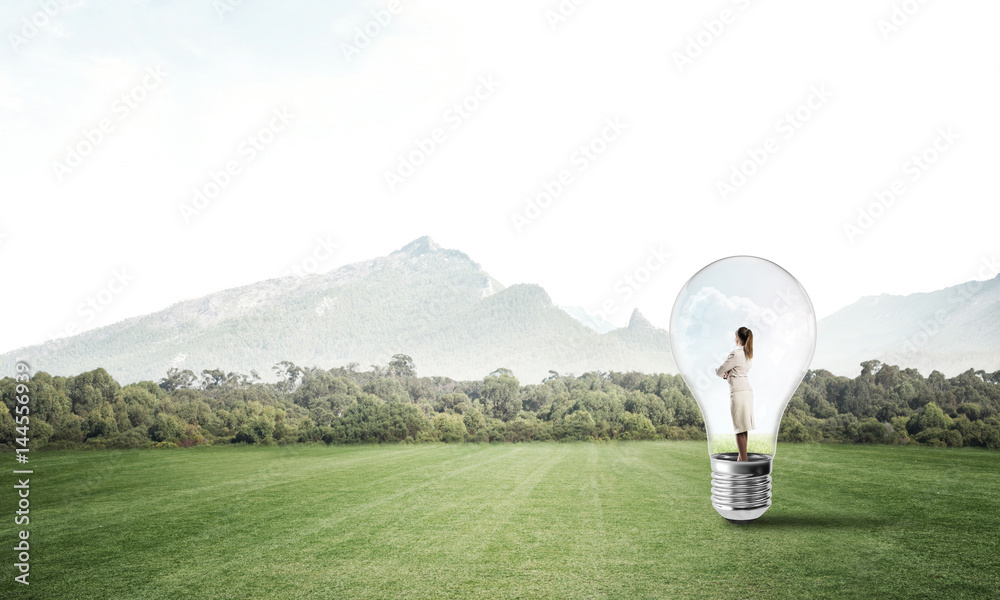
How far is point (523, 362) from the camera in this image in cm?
7619

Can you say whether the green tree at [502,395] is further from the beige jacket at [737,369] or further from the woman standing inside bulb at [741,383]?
the beige jacket at [737,369]

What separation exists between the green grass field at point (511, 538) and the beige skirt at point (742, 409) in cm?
106

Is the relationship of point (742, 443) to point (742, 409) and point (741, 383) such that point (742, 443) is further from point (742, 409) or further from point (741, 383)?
point (741, 383)

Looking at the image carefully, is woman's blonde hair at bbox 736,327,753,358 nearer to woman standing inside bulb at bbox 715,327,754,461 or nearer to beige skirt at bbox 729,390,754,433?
woman standing inside bulb at bbox 715,327,754,461

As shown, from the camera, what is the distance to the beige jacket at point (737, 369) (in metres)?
5.52

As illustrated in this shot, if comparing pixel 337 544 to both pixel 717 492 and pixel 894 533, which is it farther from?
pixel 894 533

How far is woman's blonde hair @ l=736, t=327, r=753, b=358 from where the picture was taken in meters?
5.53

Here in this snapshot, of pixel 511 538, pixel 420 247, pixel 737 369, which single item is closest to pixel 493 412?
pixel 511 538

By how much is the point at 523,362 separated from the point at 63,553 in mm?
70978

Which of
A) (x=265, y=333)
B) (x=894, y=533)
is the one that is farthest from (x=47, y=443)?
(x=265, y=333)

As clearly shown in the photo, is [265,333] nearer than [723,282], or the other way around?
[723,282]

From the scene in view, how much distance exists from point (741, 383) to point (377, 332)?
83.7 meters

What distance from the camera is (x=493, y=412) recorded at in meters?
29.5

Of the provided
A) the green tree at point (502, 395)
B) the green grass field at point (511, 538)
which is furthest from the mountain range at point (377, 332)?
the green grass field at point (511, 538)
